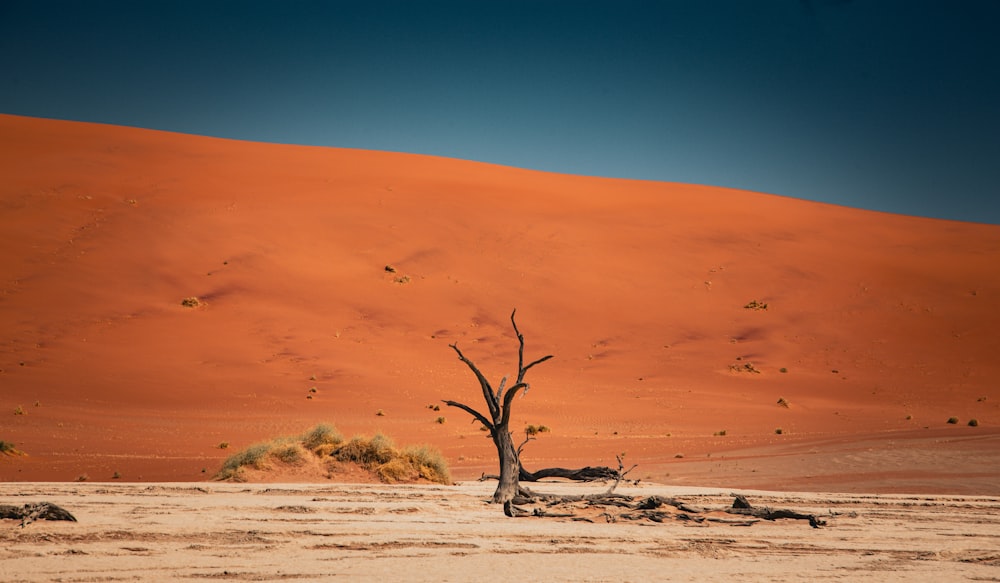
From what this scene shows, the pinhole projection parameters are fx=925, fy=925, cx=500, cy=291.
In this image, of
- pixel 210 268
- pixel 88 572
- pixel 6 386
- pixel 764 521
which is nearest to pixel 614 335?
pixel 210 268

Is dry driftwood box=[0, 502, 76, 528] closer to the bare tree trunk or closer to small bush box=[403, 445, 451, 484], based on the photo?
the bare tree trunk

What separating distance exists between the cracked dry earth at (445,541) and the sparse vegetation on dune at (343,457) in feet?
8.34

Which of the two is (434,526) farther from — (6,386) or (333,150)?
(333,150)

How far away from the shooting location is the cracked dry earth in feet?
26.3

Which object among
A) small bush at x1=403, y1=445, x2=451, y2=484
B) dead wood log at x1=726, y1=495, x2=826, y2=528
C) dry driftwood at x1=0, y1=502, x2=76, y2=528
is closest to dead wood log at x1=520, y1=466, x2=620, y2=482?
small bush at x1=403, y1=445, x2=451, y2=484

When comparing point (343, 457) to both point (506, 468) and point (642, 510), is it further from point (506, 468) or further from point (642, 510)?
point (642, 510)

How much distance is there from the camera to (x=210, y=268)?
38.7 metres

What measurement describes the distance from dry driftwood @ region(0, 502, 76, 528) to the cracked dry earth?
0.48ft

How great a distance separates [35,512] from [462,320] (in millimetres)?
28058

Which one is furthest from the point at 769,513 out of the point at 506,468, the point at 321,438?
the point at 321,438

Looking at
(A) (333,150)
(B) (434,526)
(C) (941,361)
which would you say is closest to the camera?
(B) (434,526)

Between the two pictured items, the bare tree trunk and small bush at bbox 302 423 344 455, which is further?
small bush at bbox 302 423 344 455

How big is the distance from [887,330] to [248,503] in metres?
34.8

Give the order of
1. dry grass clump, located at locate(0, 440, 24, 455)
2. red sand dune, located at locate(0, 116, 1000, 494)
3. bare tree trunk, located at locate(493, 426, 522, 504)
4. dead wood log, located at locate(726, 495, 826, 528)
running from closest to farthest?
dead wood log, located at locate(726, 495, 826, 528), bare tree trunk, located at locate(493, 426, 522, 504), dry grass clump, located at locate(0, 440, 24, 455), red sand dune, located at locate(0, 116, 1000, 494)
